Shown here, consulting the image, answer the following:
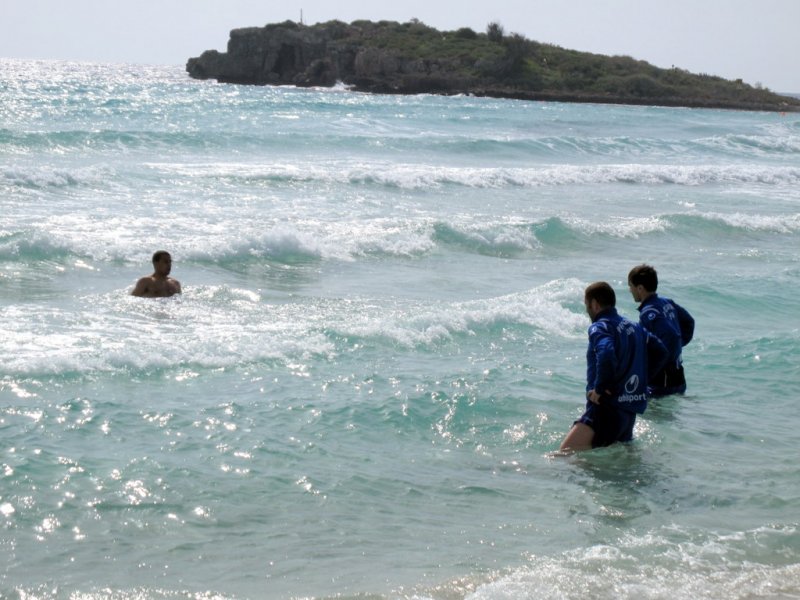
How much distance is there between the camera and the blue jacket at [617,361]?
251 inches

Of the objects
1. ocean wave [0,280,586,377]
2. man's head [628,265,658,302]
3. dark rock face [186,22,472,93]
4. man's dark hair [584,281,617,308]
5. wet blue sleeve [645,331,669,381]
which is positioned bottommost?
ocean wave [0,280,586,377]

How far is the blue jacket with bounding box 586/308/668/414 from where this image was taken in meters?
6.37

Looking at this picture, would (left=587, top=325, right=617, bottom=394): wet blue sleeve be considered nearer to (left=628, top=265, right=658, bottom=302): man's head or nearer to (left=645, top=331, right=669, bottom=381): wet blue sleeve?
(left=645, top=331, right=669, bottom=381): wet blue sleeve

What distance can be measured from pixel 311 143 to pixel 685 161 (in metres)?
13.3

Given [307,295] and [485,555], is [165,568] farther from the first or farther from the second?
[307,295]

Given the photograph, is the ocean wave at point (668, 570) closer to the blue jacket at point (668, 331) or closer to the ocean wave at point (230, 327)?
the blue jacket at point (668, 331)

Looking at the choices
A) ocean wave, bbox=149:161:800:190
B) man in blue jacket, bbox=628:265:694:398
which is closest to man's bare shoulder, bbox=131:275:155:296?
man in blue jacket, bbox=628:265:694:398

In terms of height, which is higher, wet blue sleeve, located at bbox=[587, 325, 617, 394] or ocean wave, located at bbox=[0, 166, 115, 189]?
wet blue sleeve, located at bbox=[587, 325, 617, 394]

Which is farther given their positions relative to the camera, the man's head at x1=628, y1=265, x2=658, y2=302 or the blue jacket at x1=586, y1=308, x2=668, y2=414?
the man's head at x1=628, y1=265, x2=658, y2=302

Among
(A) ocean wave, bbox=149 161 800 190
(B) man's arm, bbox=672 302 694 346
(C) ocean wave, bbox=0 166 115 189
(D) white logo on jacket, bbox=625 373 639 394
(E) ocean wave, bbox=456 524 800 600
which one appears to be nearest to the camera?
(E) ocean wave, bbox=456 524 800 600

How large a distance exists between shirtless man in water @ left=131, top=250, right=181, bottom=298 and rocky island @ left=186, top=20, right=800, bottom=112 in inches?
2764

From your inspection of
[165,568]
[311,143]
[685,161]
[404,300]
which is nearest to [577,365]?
[404,300]

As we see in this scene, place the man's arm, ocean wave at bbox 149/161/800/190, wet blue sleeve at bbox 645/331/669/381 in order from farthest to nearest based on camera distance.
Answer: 1. ocean wave at bbox 149/161/800/190
2. the man's arm
3. wet blue sleeve at bbox 645/331/669/381

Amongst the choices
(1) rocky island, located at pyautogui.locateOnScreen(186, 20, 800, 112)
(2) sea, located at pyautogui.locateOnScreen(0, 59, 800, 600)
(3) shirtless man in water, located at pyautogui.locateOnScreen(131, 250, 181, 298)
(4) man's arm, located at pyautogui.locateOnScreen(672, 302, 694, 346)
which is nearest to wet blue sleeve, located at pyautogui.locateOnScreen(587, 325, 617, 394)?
(2) sea, located at pyautogui.locateOnScreen(0, 59, 800, 600)
